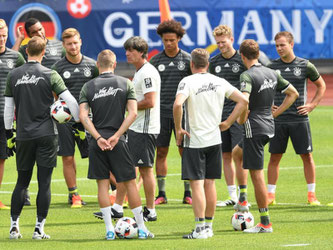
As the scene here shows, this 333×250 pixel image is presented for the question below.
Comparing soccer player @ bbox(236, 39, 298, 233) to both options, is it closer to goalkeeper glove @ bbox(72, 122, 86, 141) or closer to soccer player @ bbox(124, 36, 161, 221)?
soccer player @ bbox(124, 36, 161, 221)

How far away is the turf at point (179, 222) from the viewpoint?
34.3 feet

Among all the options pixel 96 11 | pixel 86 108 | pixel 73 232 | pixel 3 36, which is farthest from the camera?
pixel 96 11

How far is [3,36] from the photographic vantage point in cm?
1303

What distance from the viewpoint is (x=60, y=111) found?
10742mm

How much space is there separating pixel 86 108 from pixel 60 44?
12.9 ft

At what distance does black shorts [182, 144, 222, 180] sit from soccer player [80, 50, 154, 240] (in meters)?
0.63

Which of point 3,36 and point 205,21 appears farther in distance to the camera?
point 205,21

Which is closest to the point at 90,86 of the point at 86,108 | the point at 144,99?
the point at 86,108

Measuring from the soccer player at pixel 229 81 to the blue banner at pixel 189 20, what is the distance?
20.5 metres

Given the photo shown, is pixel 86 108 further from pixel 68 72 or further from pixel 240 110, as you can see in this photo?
pixel 68 72

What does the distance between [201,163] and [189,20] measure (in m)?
24.7

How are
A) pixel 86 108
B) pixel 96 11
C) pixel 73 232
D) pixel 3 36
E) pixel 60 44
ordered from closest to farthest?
pixel 86 108
pixel 73 232
pixel 3 36
pixel 60 44
pixel 96 11

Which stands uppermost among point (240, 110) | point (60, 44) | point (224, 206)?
point (60, 44)

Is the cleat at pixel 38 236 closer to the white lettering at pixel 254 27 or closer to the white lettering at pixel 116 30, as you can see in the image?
the white lettering at pixel 116 30
